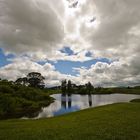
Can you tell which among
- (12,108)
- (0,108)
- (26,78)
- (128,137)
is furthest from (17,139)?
(26,78)

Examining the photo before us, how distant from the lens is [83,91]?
19750cm

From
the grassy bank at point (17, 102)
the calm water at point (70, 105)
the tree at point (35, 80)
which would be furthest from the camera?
the tree at point (35, 80)

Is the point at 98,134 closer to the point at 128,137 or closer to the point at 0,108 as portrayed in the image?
the point at 128,137

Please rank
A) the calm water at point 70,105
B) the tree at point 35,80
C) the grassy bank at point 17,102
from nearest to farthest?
the grassy bank at point 17,102 < the calm water at point 70,105 < the tree at point 35,80

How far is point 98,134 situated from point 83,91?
183356mm

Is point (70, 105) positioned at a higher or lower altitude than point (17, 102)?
lower

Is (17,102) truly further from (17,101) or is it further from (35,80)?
(35,80)

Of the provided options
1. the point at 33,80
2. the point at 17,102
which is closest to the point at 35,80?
the point at 33,80

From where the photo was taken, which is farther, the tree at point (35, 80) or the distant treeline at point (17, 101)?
the tree at point (35, 80)

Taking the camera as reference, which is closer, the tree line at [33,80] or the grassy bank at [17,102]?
the grassy bank at [17,102]

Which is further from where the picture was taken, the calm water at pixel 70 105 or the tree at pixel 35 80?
the tree at pixel 35 80

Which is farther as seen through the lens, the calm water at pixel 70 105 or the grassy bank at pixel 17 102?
the calm water at pixel 70 105

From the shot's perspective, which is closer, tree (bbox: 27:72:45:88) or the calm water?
the calm water

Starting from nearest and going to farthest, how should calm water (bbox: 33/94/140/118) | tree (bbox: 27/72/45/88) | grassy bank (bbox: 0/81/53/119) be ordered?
grassy bank (bbox: 0/81/53/119), calm water (bbox: 33/94/140/118), tree (bbox: 27/72/45/88)
